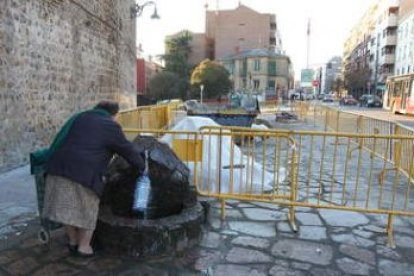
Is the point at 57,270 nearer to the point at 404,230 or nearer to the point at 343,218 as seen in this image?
the point at 343,218

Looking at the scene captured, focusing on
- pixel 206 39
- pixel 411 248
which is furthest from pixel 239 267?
pixel 206 39

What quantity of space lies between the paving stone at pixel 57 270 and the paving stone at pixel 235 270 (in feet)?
4.08

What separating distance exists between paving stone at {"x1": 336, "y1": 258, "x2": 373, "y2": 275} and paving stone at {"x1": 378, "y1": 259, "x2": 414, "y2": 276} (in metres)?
0.13

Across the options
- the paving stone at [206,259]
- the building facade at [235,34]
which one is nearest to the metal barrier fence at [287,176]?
the paving stone at [206,259]

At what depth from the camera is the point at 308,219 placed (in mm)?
4941

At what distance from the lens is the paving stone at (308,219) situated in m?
4.82

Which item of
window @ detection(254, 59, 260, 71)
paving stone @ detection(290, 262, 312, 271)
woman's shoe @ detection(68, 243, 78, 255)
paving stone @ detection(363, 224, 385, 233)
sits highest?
window @ detection(254, 59, 260, 71)

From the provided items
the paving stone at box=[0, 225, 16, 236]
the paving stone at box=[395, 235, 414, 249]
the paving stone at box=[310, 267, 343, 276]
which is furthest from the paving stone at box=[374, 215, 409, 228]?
the paving stone at box=[0, 225, 16, 236]

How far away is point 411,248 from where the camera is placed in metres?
4.18

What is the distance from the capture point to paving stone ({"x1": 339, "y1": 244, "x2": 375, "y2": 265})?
3.89 meters

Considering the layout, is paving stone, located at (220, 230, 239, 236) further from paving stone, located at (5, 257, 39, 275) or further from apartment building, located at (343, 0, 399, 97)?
apartment building, located at (343, 0, 399, 97)

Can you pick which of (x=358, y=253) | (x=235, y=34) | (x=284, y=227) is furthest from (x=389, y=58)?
(x=358, y=253)

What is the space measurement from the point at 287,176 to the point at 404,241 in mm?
2636

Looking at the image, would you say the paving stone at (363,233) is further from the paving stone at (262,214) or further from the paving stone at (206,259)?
the paving stone at (206,259)
